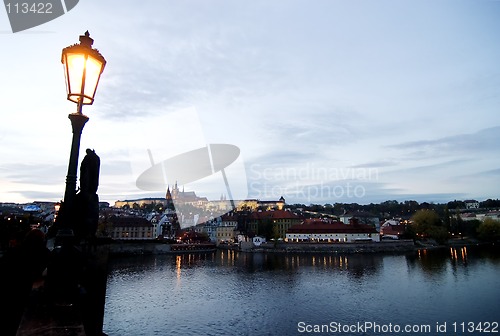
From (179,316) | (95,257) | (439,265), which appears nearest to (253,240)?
(439,265)

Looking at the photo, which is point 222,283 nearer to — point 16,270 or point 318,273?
point 318,273

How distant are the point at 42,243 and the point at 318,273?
34589 millimetres

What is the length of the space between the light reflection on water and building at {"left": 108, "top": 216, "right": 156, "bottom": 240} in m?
29.3

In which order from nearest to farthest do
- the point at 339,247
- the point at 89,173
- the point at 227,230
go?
the point at 89,173 < the point at 339,247 < the point at 227,230

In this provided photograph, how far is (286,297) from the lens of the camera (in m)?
24.2

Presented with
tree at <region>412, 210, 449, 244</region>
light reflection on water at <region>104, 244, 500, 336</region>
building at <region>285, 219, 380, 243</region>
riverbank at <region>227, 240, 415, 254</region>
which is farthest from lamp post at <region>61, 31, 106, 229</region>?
tree at <region>412, 210, 449, 244</region>

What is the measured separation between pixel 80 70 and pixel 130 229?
226 ft

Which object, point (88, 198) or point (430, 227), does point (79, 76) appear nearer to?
point (88, 198)

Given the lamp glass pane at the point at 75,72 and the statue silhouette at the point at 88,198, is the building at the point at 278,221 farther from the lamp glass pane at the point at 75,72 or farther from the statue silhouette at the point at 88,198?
the lamp glass pane at the point at 75,72

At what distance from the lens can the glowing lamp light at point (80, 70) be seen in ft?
9.55

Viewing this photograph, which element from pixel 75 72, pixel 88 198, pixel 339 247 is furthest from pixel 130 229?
pixel 75 72

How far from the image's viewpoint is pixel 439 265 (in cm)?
3819

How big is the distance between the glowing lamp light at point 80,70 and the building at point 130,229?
66.0 meters

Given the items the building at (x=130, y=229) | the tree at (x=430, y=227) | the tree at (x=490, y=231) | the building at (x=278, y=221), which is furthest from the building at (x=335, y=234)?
the building at (x=130, y=229)
